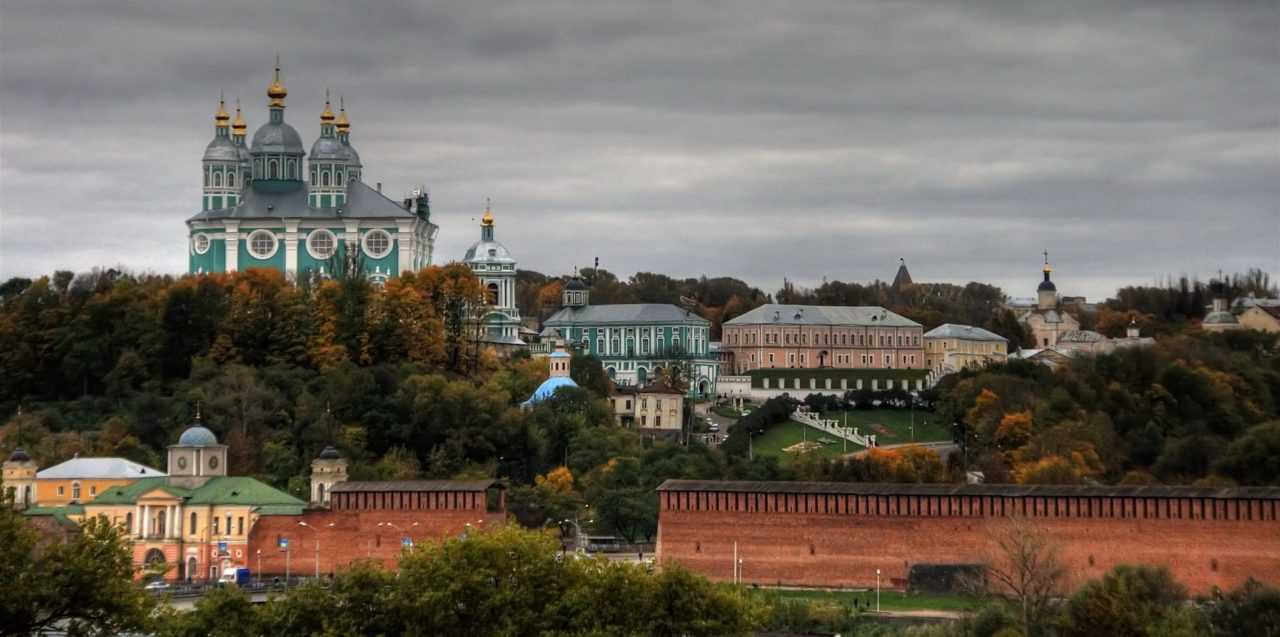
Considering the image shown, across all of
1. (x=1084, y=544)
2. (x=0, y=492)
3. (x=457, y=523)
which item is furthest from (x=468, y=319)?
(x=0, y=492)

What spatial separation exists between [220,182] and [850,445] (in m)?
24.1

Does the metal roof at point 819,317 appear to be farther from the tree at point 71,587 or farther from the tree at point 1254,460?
the tree at point 71,587

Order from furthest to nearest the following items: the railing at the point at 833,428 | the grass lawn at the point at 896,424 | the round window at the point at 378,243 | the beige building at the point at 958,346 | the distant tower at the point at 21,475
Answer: the beige building at the point at 958,346
the round window at the point at 378,243
the grass lawn at the point at 896,424
the railing at the point at 833,428
the distant tower at the point at 21,475

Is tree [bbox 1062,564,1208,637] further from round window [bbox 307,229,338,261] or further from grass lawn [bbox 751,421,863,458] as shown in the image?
round window [bbox 307,229,338,261]

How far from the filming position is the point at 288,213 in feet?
299

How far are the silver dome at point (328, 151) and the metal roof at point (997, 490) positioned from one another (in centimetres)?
3708

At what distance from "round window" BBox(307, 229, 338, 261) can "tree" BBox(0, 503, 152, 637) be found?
52.9 metres

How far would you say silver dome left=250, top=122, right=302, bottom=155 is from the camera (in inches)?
3625

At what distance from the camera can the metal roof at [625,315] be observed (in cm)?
10369

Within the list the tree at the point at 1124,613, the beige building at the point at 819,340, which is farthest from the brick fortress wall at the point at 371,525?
the beige building at the point at 819,340

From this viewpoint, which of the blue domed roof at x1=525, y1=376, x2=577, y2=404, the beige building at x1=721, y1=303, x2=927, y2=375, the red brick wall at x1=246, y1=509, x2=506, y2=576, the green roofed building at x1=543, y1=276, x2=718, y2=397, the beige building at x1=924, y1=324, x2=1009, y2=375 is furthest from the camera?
the beige building at x1=924, y1=324, x2=1009, y2=375

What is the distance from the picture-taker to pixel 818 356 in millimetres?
106000

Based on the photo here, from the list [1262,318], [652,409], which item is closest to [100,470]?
[652,409]

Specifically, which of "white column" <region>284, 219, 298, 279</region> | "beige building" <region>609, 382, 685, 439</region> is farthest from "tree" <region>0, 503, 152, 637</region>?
"white column" <region>284, 219, 298, 279</region>
